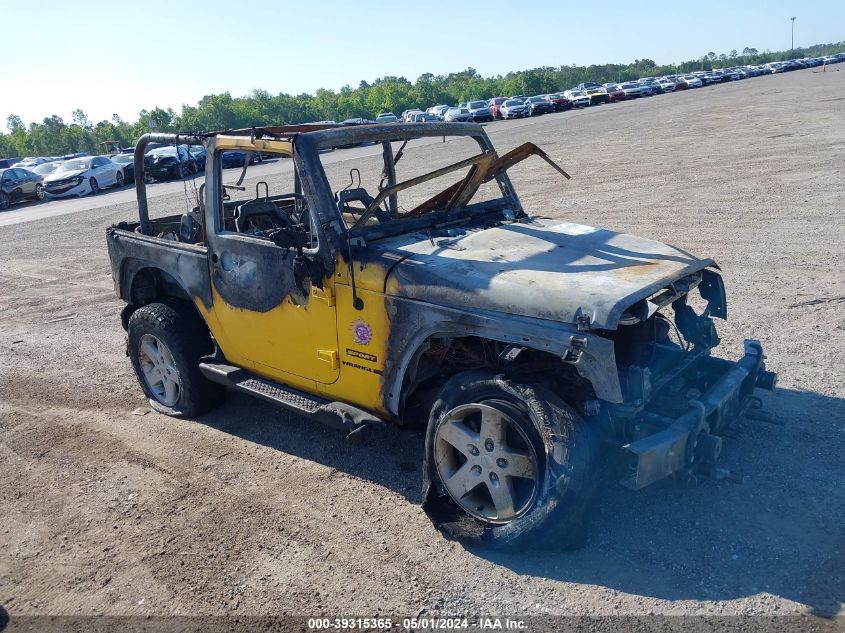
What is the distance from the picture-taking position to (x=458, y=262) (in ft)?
13.3

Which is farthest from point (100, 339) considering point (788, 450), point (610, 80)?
point (610, 80)

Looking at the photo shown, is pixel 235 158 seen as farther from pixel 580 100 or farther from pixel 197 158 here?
pixel 580 100

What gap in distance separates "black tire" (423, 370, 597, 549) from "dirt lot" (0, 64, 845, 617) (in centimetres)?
13

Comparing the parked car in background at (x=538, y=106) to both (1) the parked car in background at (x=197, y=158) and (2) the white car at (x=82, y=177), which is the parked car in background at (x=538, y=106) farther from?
(1) the parked car in background at (x=197, y=158)

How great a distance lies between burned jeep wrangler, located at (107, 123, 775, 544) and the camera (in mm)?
3568

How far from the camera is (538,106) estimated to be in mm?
46406

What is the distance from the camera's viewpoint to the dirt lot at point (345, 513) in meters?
3.51

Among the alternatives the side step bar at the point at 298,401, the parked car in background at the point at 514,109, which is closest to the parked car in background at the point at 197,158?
the side step bar at the point at 298,401

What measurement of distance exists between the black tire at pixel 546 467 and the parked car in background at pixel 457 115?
3999cm

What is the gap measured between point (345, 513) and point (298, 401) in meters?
0.81

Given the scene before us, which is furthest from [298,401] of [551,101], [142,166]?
[551,101]

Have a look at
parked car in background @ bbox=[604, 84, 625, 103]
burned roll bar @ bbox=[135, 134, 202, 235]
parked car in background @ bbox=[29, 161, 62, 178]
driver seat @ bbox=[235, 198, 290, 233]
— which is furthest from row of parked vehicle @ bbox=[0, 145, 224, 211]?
parked car in background @ bbox=[604, 84, 625, 103]

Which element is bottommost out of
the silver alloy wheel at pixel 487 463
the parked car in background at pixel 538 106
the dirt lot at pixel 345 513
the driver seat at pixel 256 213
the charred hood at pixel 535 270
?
the dirt lot at pixel 345 513

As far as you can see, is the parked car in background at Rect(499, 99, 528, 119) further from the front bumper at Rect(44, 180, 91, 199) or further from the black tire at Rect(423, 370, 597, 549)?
the black tire at Rect(423, 370, 597, 549)
